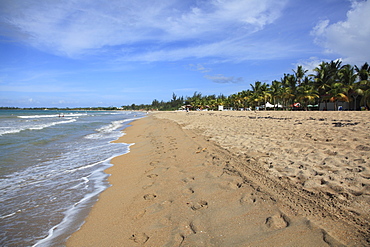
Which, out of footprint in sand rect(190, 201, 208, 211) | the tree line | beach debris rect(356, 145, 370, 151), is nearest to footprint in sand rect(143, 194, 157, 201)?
footprint in sand rect(190, 201, 208, 211)

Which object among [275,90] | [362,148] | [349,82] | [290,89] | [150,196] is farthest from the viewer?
[275,90]

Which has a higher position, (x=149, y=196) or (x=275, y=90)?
(x=275, y=90)

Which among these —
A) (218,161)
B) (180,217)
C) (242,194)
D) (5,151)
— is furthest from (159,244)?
(5,151)

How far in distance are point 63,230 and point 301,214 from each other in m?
3.28

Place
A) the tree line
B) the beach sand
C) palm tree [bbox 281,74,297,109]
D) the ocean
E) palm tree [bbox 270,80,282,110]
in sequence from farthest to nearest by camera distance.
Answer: palm tree [bbox 270,80,282,110] < palm tree [bbox 281,74,297,109] < the tree line < the ocean < the beach sand

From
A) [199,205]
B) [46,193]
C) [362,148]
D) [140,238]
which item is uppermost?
[362,148]

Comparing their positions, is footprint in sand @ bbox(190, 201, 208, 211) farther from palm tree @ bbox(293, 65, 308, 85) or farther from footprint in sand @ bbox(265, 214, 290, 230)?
palm tree @ bbox(293, 65, 308, 85)

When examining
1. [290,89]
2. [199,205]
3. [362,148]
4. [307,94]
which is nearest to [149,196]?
[199,205]

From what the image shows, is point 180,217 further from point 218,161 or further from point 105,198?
point 218,161

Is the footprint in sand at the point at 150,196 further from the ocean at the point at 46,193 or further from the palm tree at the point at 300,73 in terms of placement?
the palm tree at the point at 300,73

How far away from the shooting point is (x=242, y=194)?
3322 mm

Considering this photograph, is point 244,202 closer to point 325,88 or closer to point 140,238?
point 140,238

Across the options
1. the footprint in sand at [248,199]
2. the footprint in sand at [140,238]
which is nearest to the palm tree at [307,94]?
the footprint in sand at [248,199]

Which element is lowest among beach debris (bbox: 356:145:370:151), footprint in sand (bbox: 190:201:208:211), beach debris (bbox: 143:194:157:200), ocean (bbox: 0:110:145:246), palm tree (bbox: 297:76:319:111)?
ocean (bbox: 0:110:145:246)
